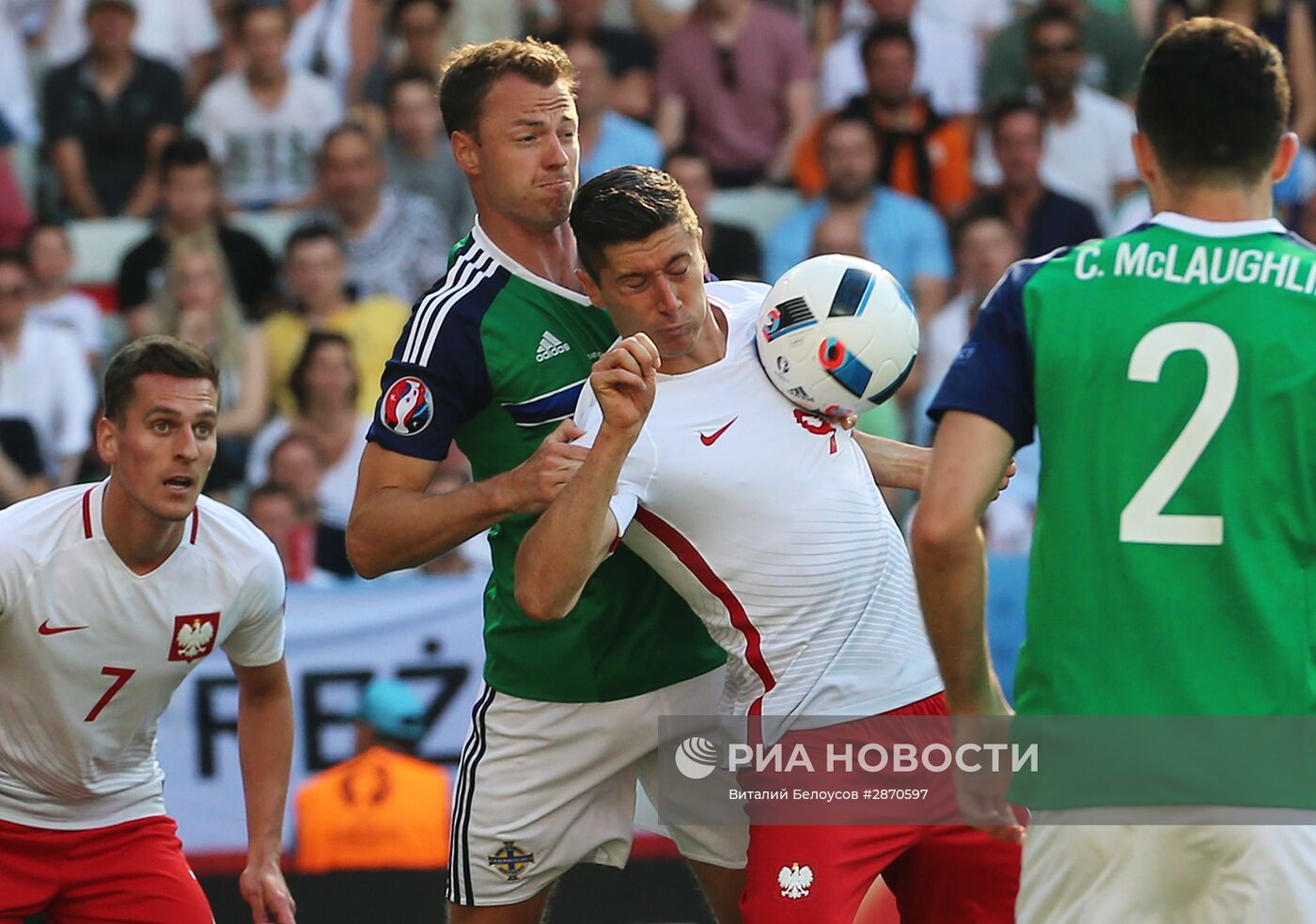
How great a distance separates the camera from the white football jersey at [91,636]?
16.7 feet

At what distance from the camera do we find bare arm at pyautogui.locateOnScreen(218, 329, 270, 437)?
33.9 ft

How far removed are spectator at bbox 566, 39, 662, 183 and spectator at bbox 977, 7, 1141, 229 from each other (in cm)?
215

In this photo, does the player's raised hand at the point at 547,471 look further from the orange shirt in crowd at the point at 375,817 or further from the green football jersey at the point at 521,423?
the orange shirt in crowd at the point at 375,817

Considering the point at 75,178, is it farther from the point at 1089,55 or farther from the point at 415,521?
the point at 415,521

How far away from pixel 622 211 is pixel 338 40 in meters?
7.79

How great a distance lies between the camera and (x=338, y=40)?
11758 millimetres

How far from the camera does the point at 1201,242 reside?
11.3 ft

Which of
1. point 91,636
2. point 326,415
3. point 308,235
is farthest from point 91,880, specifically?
point 308,235

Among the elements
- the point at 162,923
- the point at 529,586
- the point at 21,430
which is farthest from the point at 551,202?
the point at 21,430

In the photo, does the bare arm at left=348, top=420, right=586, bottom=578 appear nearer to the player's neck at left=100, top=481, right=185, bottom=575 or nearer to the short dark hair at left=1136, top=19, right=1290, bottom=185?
the player's neck at left=100, top=481, right=185, bottom=575

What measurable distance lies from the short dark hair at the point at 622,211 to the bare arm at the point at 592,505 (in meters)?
0.41

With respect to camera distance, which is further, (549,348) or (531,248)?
(531,248)

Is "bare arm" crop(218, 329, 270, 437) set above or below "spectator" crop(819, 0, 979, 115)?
below

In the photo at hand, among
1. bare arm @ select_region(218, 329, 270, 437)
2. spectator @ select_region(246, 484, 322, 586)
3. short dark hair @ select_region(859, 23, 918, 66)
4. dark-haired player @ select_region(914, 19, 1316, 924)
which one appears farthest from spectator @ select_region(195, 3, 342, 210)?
dark-haired player @ select_region(914, 19, 1316, 924)
